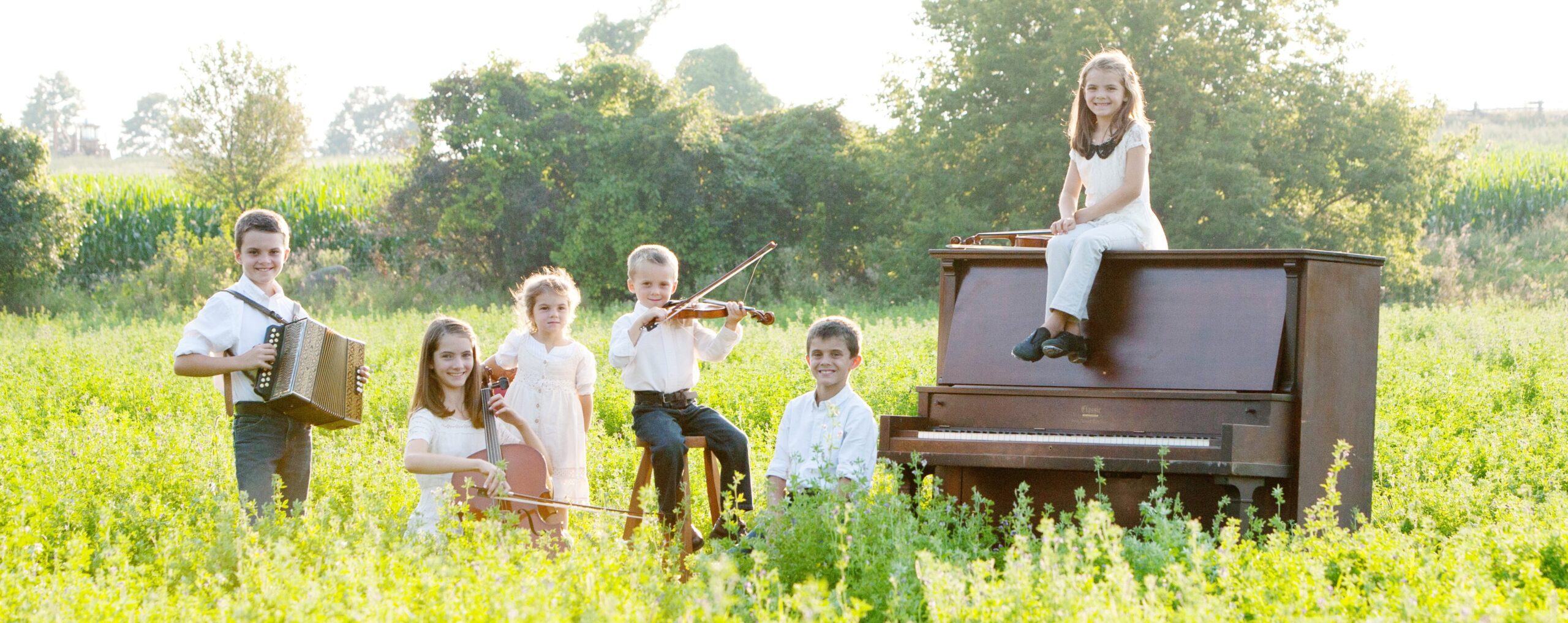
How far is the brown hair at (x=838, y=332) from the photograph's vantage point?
602 centimetres

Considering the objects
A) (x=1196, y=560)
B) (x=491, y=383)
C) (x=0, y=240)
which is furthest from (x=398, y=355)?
(x=0, y=240)

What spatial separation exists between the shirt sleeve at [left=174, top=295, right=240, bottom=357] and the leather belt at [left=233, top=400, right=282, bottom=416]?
235 mm

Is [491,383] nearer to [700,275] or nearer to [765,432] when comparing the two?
[765,432]

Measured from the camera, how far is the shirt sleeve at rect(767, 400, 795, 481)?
19.9 ft

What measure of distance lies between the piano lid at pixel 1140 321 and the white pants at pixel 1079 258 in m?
0.10

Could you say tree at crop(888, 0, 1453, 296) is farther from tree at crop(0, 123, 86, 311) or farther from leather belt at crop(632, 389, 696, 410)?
leather belt at crop(632, 389, 696, 410)

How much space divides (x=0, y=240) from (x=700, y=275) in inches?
615

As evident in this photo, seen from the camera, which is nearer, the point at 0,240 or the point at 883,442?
the point at 883,442

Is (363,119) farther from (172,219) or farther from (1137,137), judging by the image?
(1137,137)

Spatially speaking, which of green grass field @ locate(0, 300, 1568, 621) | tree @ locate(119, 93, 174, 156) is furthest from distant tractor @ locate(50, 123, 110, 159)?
green grass field @ locate(0, 300, 1568, 621)

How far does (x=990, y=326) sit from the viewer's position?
21.1ft

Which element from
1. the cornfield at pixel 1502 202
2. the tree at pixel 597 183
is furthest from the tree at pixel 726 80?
the cornfield at pixel 1502 202

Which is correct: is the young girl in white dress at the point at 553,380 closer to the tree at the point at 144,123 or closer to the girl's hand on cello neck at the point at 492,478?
the girl's hand on cello neck at the point at 492,478

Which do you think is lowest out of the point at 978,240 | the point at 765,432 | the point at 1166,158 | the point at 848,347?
the point at 765,432
